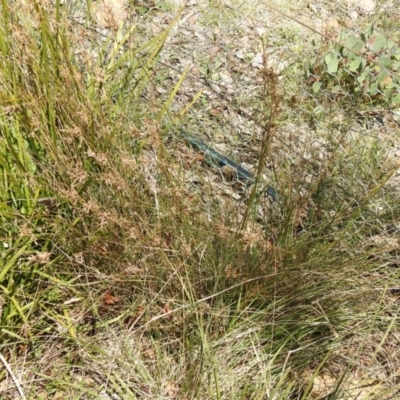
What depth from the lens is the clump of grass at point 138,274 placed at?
5.62 feet

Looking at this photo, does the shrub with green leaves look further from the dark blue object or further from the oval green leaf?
the dark blue object

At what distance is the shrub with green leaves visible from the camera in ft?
8.45

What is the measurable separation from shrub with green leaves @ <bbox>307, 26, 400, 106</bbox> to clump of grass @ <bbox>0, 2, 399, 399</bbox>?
0.95 meters

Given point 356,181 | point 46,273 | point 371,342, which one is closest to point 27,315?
point 46,273

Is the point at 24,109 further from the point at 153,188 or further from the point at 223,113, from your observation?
the point at 223,113

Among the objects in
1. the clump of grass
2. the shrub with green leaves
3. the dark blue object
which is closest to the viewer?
the clump of grass

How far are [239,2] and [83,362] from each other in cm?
228

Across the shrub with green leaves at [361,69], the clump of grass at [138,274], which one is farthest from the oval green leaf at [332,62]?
the clump of grass at [138,274]

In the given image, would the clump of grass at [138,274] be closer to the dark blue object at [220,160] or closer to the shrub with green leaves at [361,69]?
the dark blue object at [220,160]

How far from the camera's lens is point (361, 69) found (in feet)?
8.73

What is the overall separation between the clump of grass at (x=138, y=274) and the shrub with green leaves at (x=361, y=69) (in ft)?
3.11

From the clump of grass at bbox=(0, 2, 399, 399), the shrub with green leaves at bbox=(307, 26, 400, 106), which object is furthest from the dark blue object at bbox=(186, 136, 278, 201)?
the shrub with green leaves at bbox=(307, 26, 400, 106)

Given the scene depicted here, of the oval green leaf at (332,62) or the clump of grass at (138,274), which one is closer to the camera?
the clump of grass at (138,274)

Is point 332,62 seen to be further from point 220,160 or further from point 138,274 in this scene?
point 138,274
